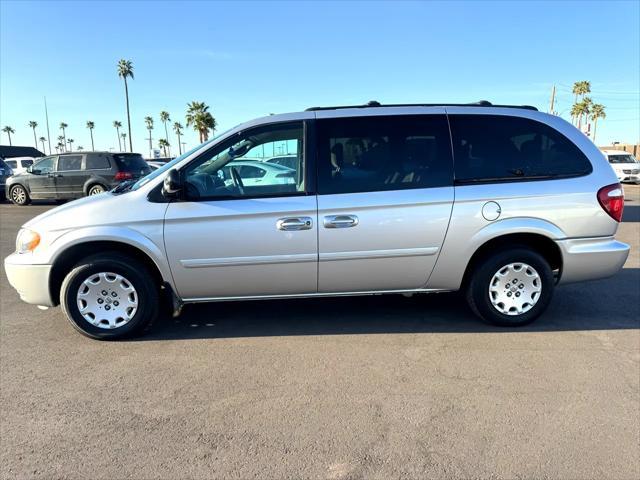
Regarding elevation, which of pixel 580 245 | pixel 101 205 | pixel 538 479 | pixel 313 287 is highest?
pixel 101 205

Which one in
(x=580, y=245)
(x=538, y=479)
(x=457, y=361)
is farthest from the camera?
(x=580, y=245)

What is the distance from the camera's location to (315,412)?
2824mm

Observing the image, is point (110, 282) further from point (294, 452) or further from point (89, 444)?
point (294, 452)

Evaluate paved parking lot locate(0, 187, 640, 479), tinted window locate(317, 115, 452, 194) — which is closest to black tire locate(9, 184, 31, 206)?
paved parking lot locate(0, 187, 640, 479)

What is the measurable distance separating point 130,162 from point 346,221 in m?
11.8

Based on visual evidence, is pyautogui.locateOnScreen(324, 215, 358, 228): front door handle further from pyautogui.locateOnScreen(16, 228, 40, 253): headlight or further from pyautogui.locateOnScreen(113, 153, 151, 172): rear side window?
pyautogui.locateOnScreen(113, 153, 151, 172): rear side window

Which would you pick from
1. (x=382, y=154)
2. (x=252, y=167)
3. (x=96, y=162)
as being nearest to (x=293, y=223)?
A: (x=252, y=167)

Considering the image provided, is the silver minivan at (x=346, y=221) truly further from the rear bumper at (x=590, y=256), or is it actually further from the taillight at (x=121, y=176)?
the taillight at (x=121, y=176)

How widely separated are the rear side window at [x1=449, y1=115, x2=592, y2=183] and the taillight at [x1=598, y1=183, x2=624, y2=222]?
9.2 inches

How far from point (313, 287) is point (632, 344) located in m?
2.77

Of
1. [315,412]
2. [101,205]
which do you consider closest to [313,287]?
[315,412]

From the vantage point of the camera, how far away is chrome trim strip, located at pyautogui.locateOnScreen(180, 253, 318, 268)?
3.78m

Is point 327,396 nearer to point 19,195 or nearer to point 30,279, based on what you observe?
point 30,279

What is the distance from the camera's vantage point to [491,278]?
160 inches
